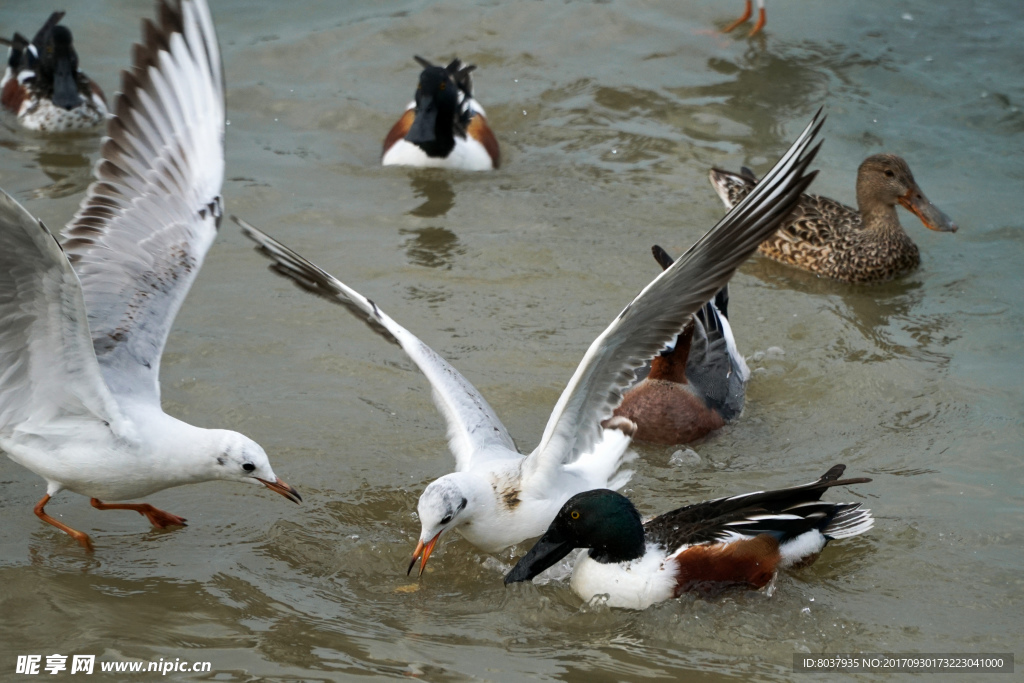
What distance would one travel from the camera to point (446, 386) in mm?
Result: 5918

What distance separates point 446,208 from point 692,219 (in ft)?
6.75

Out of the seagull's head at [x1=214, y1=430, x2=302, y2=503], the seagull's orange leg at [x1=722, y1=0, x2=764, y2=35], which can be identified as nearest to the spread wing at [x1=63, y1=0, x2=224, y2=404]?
the seagull's head at [x1=214, y1=430, x2=302, y2=503]

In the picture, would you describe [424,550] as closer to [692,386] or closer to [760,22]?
[692,386]

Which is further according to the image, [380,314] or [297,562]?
[380,314]

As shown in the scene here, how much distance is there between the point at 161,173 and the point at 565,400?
271 cm

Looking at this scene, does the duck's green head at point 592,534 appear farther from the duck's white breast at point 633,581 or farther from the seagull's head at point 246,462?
the seagull's head at point 246,462

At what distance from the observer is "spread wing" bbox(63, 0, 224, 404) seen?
19.2ft

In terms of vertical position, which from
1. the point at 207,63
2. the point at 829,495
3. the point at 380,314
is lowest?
the point at 829,495

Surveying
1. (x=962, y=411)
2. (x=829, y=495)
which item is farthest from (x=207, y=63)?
(x=962, y=411)

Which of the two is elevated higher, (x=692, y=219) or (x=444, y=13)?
(x=444, y=13)

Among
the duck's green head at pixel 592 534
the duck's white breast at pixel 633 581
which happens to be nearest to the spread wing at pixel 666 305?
the duck's green head at pixel 592 534

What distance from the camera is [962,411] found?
679cm

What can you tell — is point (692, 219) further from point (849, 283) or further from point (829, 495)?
point (829, 495)

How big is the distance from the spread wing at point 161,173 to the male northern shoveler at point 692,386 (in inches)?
101
